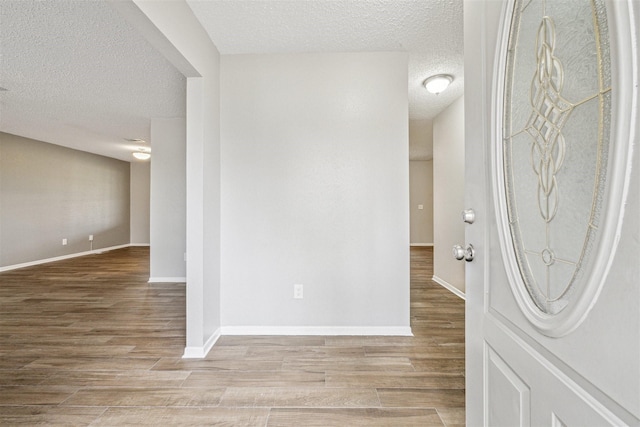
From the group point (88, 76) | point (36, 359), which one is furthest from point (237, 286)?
point (88, 76)

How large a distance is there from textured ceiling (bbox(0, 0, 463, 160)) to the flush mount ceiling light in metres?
0.08

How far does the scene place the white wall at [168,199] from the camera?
4398 mm

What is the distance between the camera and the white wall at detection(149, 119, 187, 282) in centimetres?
440

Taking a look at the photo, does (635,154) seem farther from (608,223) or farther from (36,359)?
(36,359)

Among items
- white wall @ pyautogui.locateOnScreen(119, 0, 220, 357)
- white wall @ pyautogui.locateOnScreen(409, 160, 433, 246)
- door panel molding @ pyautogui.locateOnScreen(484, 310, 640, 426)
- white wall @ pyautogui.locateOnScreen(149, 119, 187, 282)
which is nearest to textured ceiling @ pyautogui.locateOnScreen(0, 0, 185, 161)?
white wall @ pyautogui.locateOnScreen(149, 119, 187, 282)

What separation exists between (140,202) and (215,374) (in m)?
7.88

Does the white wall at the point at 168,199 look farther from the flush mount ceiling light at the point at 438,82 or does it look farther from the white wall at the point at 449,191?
the white wall at the point at 449,191

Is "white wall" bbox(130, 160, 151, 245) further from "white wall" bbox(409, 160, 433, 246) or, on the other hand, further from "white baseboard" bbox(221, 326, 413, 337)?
"white wall" bbox(409, 160, 433, 246)

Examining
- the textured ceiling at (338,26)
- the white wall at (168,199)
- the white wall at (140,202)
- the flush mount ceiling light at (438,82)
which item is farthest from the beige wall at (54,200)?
the flush mount ceiling light at (438,82)

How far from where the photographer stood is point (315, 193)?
2537 mm

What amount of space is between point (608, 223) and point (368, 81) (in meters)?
2.34

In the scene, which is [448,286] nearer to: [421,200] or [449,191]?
Result: [449,191]

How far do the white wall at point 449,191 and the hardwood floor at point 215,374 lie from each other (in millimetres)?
788

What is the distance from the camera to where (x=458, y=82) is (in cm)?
308
